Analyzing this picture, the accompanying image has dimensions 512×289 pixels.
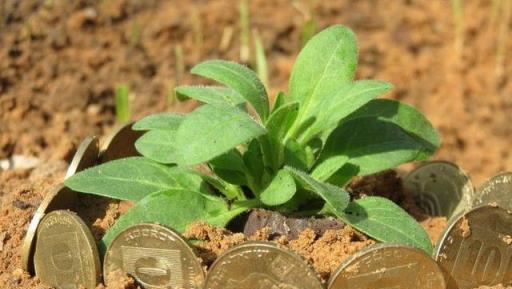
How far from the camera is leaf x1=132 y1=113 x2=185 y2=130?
2.68 metres

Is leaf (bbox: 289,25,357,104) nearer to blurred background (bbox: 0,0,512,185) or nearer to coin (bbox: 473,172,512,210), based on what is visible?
coin (bbox: 473,172,512,210)

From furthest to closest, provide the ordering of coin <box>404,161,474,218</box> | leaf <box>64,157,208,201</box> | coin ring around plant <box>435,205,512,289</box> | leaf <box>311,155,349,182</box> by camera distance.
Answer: coin <box>404,161,474,218</box> < leaf <box>311,155,349,182</box> < leaf <box>64,157,208,201</box> < coin ring around plant <box>435,205,512,289</box>

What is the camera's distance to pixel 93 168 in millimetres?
2650

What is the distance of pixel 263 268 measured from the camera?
2.25m

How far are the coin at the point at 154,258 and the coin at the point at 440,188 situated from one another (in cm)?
107

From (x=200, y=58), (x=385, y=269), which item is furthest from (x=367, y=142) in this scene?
(x=200, y=58)

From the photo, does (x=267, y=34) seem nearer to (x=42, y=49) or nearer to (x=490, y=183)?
(x=42, y=49)

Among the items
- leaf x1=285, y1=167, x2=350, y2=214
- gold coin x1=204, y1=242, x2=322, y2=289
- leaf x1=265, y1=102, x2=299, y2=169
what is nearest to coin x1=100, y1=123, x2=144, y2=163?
leaf x1=265, y1=102, x2=299, y2=169

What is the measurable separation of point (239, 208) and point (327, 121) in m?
0.34

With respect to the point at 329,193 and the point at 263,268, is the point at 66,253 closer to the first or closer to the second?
the point at 263,268

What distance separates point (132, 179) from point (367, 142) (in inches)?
27.5

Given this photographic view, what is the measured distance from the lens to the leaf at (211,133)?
2.29 m

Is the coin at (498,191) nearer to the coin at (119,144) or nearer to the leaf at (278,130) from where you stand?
the leaf at (278,130)

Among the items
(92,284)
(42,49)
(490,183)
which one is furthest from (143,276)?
(42,49)
